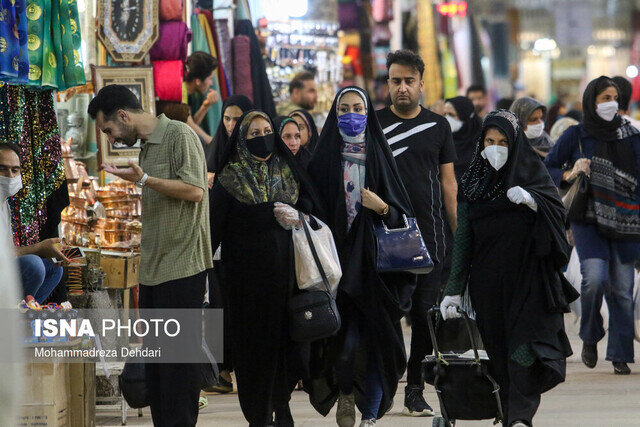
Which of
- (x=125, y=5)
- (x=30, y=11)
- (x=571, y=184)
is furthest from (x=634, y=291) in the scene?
(x=30, y=11)

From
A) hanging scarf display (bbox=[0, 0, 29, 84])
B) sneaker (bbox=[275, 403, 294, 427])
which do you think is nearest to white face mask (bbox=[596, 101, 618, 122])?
sneaker (bbox=[275, 403, 294, 427])

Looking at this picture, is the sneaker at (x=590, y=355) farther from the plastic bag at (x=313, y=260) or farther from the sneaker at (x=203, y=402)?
the plastic bag at (x=313, y=260)

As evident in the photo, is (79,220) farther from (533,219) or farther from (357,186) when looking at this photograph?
(533,219)

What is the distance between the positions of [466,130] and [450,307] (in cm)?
385

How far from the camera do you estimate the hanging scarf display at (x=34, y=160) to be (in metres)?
7.12

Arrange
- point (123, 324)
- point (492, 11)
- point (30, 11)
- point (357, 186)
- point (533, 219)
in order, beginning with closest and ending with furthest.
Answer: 1. point (533, 219)
2. point (357, 186)
3. point (30, 11)
4. point (123, 324)
5. point (492, 11)

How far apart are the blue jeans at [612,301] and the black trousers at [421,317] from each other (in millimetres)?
1766

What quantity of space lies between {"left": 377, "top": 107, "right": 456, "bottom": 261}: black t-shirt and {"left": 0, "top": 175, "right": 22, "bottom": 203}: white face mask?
203 centimetres

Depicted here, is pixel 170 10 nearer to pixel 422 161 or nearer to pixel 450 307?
pixel 422 161

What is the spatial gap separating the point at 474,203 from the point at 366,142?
0.67 metres

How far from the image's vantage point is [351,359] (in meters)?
6.54

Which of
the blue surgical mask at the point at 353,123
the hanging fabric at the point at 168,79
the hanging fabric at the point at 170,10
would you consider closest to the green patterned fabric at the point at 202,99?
the hanging fabric at the point at 168,79

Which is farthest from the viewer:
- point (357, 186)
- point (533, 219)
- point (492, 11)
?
point (492, 11)

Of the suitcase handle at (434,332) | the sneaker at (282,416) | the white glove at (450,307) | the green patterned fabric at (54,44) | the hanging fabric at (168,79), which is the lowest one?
the sneaker at (282,416)
